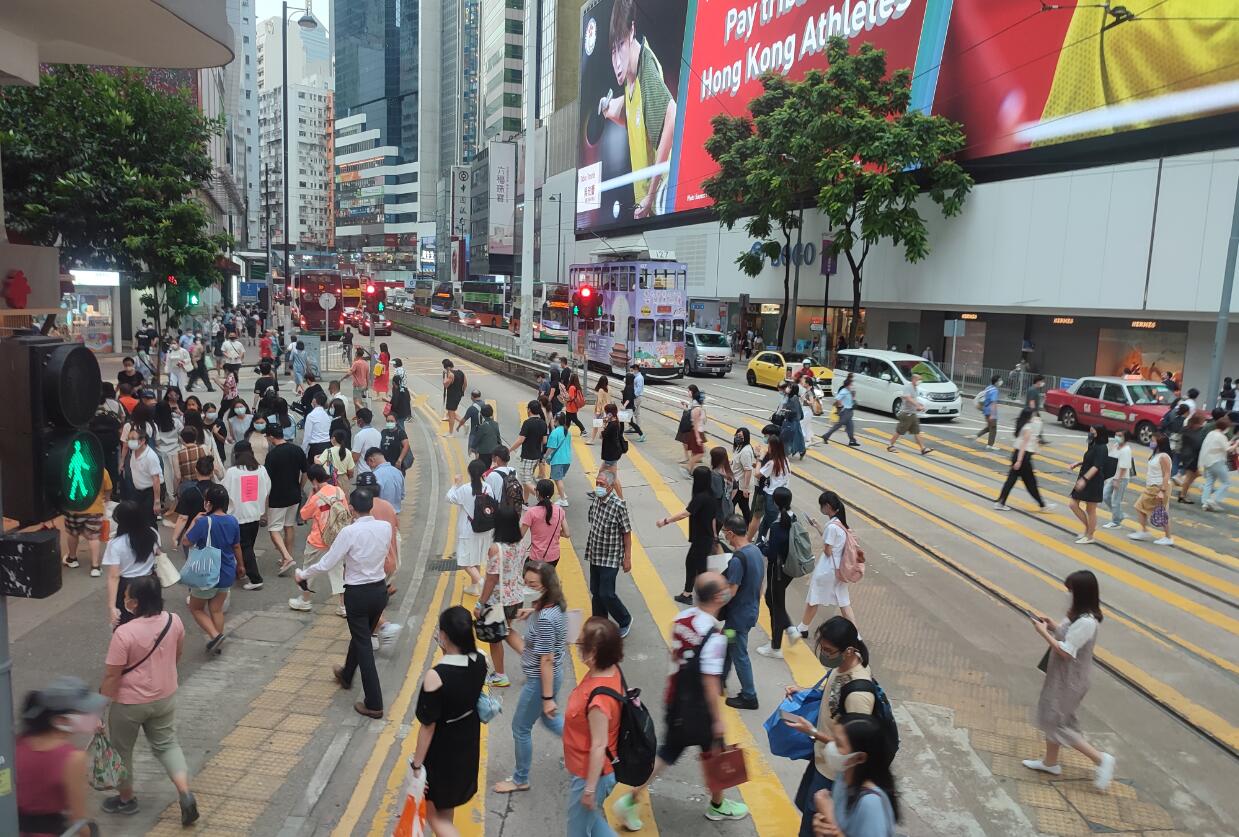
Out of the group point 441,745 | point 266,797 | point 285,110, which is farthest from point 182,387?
point 441,745

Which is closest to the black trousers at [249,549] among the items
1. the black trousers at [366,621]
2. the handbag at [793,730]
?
the black trousers at [366,621]

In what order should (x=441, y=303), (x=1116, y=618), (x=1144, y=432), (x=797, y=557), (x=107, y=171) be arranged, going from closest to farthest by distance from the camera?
(x=797, y=557) → (x=1116, y=618) → (x=107, y=171) → (x=1144, y=432) → (x=441, y=303)

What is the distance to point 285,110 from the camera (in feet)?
92.7

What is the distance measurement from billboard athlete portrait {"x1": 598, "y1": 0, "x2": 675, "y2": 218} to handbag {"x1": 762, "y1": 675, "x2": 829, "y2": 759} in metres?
54.9

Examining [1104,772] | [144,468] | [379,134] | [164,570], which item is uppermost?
[379,134]

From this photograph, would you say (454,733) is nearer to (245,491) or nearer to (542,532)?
(542,532)

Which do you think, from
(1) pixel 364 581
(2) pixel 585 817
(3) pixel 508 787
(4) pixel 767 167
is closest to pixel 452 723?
(2) pixel 585 817

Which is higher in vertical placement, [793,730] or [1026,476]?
[793,730]

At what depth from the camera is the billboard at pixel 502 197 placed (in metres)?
103

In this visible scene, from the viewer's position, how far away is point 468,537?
888 centimetres

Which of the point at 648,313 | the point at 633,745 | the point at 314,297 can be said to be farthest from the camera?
the point at 314,297

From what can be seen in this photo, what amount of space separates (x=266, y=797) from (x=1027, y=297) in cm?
3067

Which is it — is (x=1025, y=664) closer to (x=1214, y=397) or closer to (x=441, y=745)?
(x=441, y=745)

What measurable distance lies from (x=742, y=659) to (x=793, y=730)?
220 centimetres
